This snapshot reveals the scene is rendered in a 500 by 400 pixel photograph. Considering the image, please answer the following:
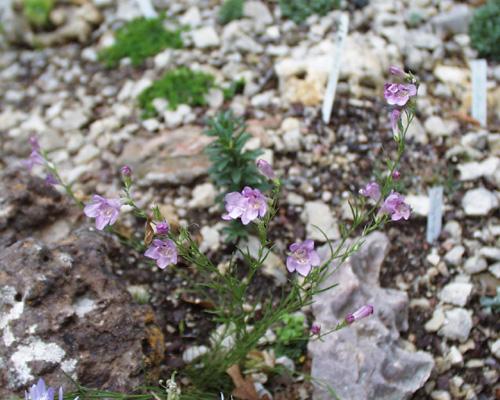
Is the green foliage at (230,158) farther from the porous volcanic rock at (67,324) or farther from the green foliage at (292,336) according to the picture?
the porous volcanic rock at (67,324)

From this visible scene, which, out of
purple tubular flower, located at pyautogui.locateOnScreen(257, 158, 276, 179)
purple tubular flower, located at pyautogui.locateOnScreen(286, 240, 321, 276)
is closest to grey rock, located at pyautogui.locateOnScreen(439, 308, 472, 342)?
purple tubular flower, located at pyautogui.locateOnScreen(286, 240, 321, 276)

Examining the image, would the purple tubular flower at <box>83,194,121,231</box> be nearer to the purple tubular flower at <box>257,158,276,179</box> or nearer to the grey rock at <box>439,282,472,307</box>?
the purple tubular flower at <box>257,158,276,179</box>

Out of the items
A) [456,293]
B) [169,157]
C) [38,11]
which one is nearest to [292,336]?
[456,293]

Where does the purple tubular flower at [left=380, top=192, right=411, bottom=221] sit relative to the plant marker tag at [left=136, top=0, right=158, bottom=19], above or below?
above

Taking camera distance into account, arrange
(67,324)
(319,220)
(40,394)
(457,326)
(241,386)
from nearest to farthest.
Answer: (40,394), (67,324), (241,386), (457,326), (319,220)

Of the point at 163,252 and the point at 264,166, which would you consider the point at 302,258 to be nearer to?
the point at 264,166

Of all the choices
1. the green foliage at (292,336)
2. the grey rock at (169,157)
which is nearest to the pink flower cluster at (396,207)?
the green foliage at (292,336)
